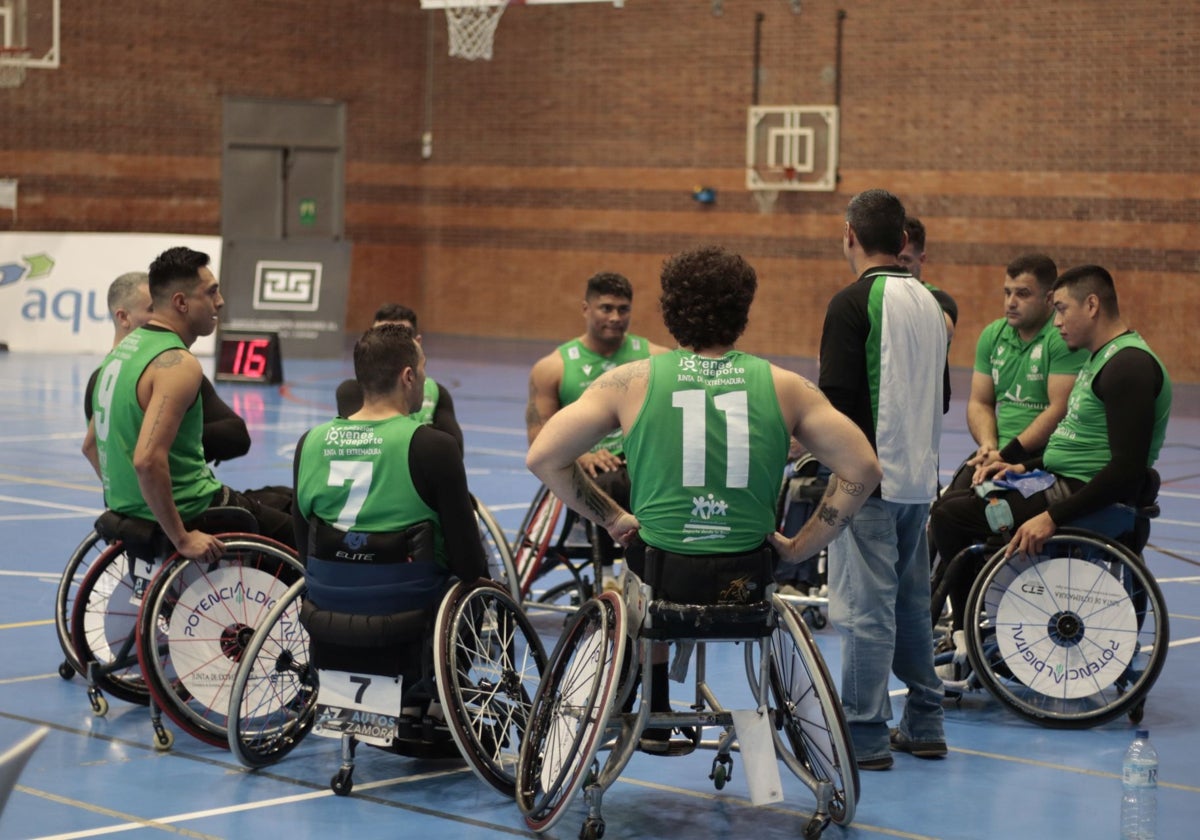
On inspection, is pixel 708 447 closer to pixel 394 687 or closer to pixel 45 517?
pixel 394 687

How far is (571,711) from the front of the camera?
15.4 feet

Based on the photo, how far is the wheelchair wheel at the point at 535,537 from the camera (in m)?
7.45

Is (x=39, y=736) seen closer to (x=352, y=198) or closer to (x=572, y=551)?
(x=572, y=551)

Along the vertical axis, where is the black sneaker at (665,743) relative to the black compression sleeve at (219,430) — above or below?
below

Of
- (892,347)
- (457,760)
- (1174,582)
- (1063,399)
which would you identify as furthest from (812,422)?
(1174,582)

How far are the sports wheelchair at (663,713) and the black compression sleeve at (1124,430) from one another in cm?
173

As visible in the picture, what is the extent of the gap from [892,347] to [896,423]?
25 centimetres

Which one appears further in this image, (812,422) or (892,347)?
(892,347)

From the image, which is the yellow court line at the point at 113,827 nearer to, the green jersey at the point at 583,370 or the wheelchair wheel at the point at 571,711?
the wheelchair wheel at the point at 571,711

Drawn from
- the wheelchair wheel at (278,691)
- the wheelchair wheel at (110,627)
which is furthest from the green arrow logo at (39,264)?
the wheelchair wheel at (278,691)

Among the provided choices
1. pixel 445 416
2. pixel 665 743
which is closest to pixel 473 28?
pixel 445 416

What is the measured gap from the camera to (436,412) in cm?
741

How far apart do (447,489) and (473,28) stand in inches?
749

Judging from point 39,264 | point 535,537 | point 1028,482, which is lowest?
point 535,537
